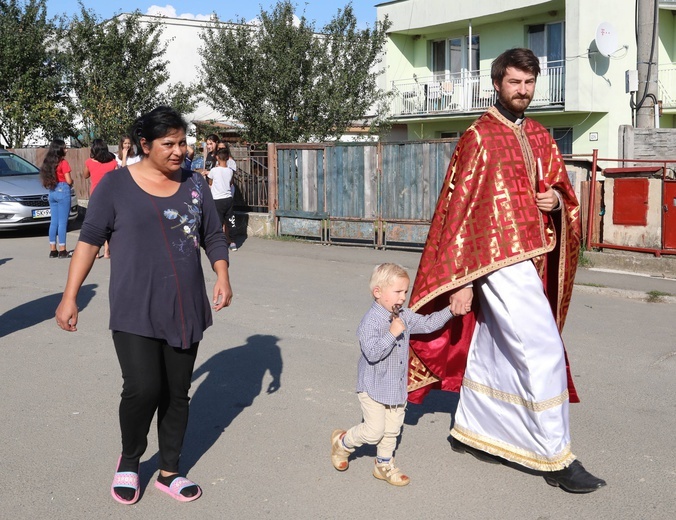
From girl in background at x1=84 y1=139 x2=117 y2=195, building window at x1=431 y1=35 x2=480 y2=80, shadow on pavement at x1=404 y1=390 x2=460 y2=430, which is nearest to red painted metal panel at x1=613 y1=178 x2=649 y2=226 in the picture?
shadow on pavement at x1=404 y1=390 x2=460 y2=430

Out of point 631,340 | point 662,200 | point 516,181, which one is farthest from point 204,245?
point 662,200

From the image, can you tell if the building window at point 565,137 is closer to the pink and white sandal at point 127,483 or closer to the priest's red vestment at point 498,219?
the priest's red vestment at point 498,219

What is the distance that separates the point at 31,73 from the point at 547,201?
23022mm

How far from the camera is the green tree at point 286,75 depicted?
62.3ft

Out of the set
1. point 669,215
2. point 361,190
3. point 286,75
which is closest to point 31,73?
point 286,75

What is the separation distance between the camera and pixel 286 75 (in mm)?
18828

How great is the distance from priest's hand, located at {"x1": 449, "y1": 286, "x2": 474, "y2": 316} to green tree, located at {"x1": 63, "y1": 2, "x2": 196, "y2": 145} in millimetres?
18954

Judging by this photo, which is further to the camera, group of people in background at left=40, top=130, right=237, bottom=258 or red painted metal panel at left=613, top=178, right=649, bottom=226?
group of people in background at left=40, top=130, right=237, bottom=258

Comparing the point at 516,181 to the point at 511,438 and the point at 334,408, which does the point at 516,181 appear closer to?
the point at 511,438

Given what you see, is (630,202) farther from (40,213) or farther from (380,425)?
(40,213)

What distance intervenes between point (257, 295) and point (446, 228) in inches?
226

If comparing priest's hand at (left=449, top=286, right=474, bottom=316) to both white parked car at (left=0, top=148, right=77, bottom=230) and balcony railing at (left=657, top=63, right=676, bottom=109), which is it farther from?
balcony railing at (left=657, top=63, right=676, bottom=109)

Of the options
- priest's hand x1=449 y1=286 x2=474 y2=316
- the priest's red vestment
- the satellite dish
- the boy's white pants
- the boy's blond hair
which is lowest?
the boy's white pants

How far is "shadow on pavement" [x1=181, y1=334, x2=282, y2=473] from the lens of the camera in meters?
5.16
